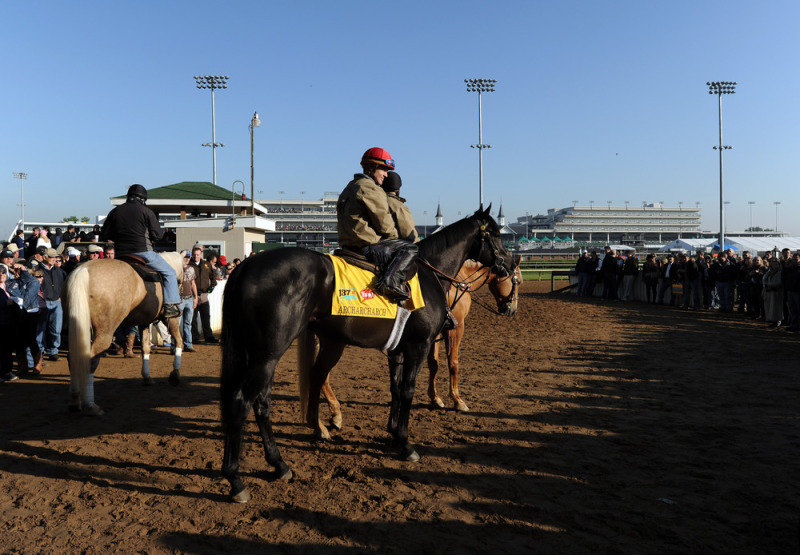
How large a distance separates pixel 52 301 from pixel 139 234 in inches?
138

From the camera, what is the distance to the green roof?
26172mm

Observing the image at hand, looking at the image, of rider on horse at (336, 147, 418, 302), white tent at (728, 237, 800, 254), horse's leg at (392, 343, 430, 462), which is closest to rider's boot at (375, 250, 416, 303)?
rider on horse at (336, 147, 418, 302)

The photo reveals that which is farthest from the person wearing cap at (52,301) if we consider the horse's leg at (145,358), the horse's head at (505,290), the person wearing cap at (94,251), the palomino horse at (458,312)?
the horse's head at (505,290)

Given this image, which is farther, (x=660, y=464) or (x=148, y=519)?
(x=660, y=464)

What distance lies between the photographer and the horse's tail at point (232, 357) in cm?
414

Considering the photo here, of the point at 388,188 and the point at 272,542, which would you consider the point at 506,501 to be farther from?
the point at 388,188

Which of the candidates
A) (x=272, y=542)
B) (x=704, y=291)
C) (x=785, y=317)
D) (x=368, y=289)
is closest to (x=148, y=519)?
(x=272, y=542)

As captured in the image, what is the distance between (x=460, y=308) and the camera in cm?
715

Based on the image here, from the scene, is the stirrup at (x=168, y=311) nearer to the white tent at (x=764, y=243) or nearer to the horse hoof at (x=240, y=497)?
the horse hoof at (x=240, y=497)

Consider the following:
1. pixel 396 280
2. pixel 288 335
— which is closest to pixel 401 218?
pixel 396 280

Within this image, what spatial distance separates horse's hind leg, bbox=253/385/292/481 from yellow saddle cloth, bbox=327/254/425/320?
2.93 feet

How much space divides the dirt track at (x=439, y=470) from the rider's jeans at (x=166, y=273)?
1314mm

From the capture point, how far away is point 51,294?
29.7 ft

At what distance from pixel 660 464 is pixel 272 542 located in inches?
135
